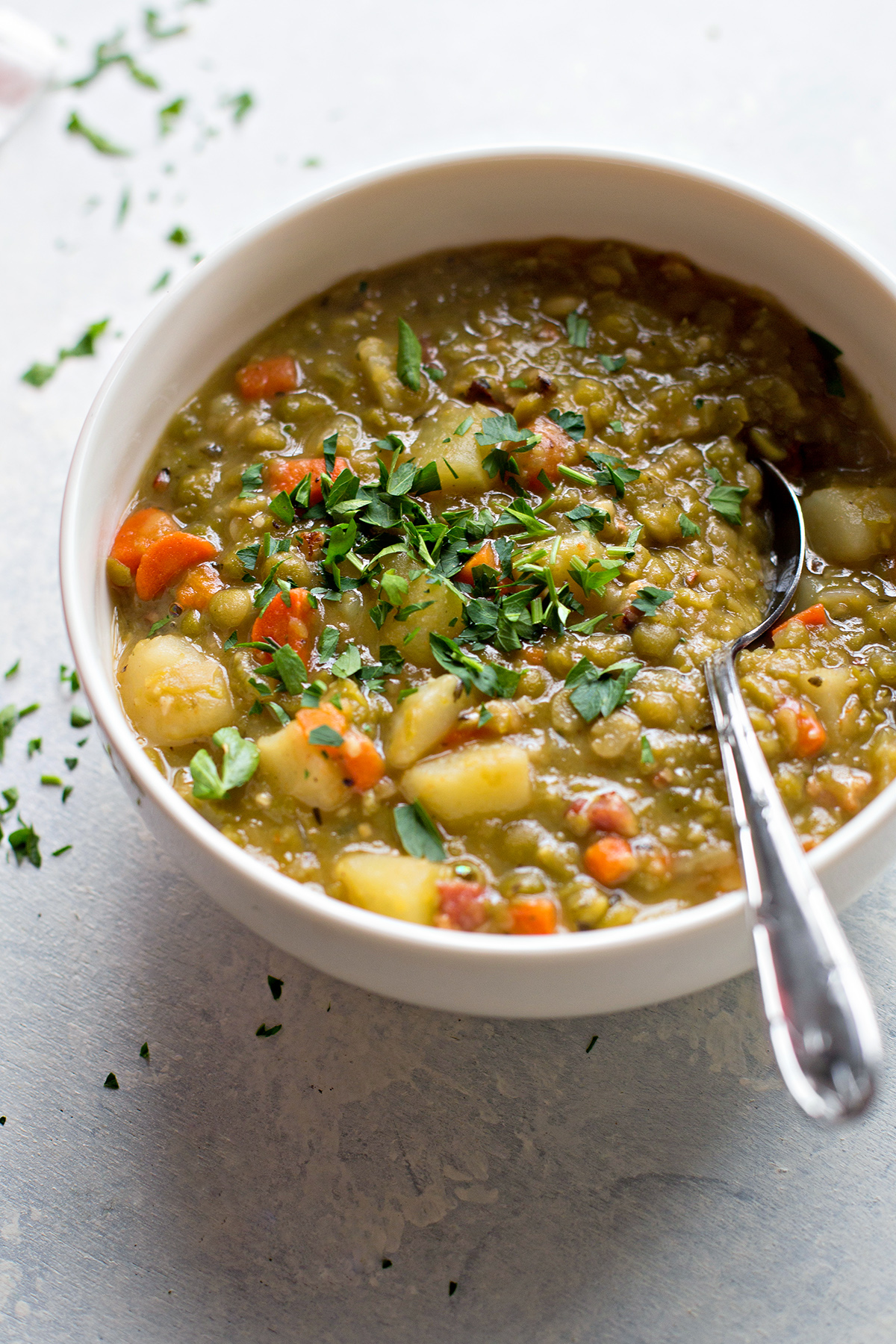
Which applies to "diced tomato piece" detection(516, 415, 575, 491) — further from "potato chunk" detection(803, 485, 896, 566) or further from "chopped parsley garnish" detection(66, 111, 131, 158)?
"chopped parsley garnish" detection(66, 111, 131, 158)

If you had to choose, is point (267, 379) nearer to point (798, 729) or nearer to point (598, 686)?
point (598, 686)

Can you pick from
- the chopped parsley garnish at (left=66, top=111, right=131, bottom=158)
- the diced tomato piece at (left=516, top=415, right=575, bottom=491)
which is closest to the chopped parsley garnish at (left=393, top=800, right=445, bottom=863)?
the diced tomato piece at (left=516, top=415, right=575, bottom=491)

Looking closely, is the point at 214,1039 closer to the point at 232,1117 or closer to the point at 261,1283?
the point at 232,1117

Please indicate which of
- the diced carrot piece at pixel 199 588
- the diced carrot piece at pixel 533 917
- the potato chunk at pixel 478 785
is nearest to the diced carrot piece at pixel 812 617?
the potato chunk at pixel 478 785

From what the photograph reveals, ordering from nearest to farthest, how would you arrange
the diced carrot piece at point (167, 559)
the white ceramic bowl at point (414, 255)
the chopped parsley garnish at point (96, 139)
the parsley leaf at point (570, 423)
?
the white ceramic bowl at point (414, 255) < the diced carrot piece at point (167, 559) < the parsley leaf at point (570, 423) < the chopped parsley garnish at point (96, 139)

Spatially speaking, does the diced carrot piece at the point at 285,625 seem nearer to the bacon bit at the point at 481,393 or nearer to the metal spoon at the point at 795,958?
the bacon bit at the point at 481,393

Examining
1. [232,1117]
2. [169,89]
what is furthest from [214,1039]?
[169,89]
